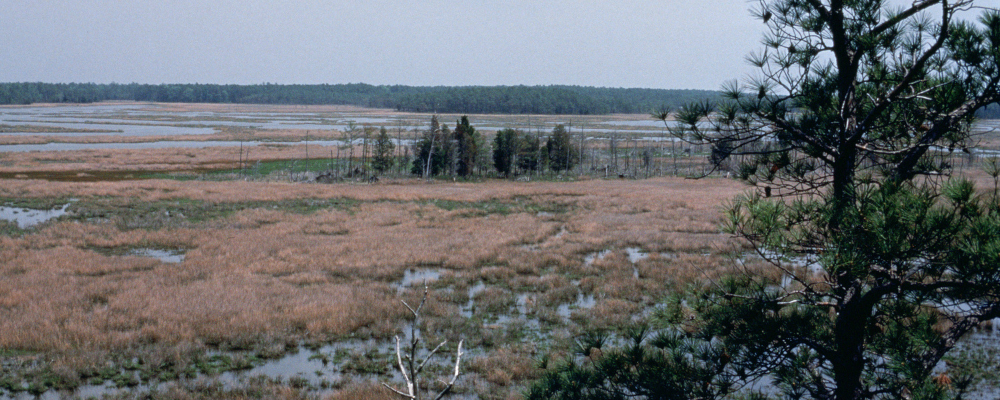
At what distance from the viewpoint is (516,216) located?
103 ft

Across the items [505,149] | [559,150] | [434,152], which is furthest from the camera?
[559,150]

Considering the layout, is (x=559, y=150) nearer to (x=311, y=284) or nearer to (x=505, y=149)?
(x=505, y=149)

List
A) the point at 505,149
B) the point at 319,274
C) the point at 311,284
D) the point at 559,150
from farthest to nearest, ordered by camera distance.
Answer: the point at 559,150, the point at 505,149, the point at 319,274, the point at 311,284

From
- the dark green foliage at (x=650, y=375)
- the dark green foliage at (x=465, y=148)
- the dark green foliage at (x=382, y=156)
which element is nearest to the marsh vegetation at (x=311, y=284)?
the dark green foliage at (x=650, y=375)

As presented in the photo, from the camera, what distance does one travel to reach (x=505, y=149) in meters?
65.5

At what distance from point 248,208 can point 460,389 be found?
87.3ft

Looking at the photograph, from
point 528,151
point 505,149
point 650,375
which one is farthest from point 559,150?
point 650,375

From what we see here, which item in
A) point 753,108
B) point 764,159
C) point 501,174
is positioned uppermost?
point 753,108

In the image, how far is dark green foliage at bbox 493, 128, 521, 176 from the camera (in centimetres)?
6500

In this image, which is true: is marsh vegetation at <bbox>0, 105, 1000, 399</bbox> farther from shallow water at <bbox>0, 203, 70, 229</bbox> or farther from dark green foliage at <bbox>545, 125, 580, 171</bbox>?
dark green foliage at <bbox>545, 125, 580, 171</bbox>

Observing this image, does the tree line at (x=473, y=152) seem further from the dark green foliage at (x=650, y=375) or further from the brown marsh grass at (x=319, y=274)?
the dark green foliage at (x=650, y=375)

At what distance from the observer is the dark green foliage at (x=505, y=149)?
6500cm

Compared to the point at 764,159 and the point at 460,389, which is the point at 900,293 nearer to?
the point at 764,159

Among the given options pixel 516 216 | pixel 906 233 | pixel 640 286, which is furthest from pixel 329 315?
pixel 516 216
